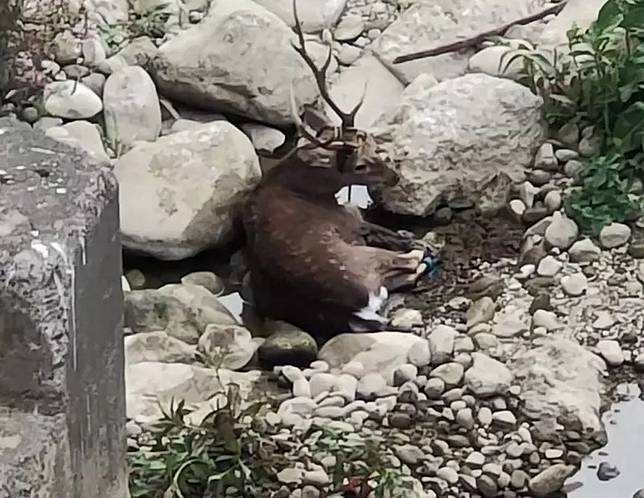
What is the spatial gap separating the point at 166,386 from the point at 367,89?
1.63 m

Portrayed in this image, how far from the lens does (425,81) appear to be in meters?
4.46

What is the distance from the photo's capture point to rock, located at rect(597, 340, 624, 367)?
11.1ft

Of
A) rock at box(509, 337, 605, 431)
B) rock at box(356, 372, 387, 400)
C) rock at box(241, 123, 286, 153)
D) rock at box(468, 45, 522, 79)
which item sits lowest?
rock at box(241, 123, 286, 153)

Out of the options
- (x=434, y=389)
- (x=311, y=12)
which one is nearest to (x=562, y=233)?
(x=434, y=389)

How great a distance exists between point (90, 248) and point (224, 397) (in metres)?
1.06

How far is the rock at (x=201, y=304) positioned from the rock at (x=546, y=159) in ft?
3.35

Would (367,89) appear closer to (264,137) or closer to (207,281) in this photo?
(264,137)

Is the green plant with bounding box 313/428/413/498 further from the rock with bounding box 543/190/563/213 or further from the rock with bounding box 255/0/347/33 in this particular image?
the rock with bounding box 255/0/347/33

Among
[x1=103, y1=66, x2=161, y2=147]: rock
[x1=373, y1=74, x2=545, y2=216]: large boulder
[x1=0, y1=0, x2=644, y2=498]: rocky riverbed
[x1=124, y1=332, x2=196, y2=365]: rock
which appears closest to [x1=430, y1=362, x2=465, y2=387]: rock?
[x1=0, y1=0, x2=644, y2=498]: rocky riverbed

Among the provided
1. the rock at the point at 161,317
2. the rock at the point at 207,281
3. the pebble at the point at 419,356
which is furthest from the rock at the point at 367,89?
the pebble at the point at 419,356

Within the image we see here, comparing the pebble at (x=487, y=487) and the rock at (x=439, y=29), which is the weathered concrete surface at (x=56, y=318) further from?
the rock at (x=439, y=29)

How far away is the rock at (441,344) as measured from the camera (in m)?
3.34

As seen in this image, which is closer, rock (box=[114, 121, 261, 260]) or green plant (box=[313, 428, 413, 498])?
green plant (box=[313, 428, 413, 498])

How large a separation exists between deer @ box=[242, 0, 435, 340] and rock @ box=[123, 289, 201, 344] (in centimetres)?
20
